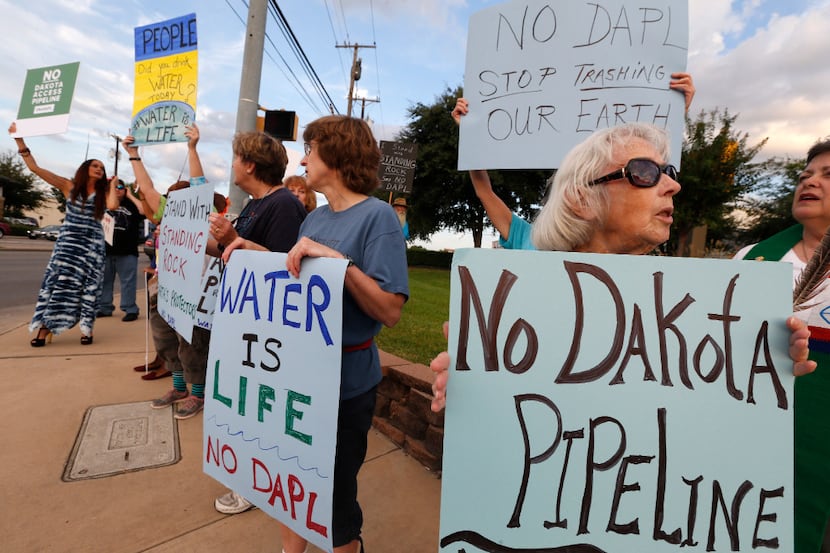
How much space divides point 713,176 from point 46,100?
20.8m

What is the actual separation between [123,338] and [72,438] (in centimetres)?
268

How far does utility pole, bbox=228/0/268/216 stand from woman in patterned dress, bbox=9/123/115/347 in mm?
1488

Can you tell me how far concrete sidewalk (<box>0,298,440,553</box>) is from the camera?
72.0 inches

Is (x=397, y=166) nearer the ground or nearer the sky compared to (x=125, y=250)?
nearer the sky

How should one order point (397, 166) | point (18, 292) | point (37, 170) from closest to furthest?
point (37, 170) → point (18, 292) → point (397, 166)

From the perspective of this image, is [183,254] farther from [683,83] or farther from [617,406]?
[683,83]

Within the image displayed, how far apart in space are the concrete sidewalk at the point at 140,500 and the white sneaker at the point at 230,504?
31 mm

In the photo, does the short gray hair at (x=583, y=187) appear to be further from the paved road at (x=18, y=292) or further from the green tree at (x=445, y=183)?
the green tree at (x=445, y=183)

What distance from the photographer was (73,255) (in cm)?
437

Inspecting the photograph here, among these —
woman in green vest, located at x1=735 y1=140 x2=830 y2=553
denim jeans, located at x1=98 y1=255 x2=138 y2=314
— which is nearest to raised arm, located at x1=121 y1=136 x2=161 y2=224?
denim jeans, located at x1=98 y1=255 x2=138 y2=314

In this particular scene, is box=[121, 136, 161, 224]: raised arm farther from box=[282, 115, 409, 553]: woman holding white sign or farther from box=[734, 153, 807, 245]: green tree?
box=[734, 153, 807, 245]: green tree

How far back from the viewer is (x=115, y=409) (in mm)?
3045

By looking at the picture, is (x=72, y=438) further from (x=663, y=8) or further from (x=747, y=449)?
(x=663, y=8)

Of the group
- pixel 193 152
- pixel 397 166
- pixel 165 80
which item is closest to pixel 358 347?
pixel 193 152
